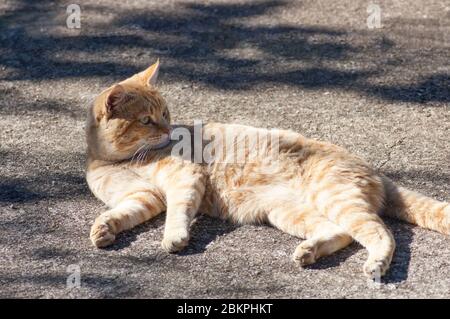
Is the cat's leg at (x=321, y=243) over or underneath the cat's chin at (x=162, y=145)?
underneath

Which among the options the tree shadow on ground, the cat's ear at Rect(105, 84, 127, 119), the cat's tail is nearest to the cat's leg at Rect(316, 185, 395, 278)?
the cat's tail

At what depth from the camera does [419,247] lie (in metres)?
4.58

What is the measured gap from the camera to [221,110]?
21.5 ft

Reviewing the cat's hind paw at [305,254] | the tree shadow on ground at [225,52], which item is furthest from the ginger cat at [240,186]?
the tree shadow on ground at [225,52]

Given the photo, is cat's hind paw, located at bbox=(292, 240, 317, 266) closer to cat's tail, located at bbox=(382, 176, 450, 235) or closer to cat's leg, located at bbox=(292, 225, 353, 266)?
cat's leg, located at bbox=(292, 225, 353, 266)

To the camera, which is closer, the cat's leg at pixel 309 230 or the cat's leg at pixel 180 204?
the cat's leg at pixel 309 230

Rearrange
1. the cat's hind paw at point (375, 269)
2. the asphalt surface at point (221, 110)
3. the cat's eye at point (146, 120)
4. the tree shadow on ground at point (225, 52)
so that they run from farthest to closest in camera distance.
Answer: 1. the tree shadow on ground at point (225, 52)
2. the cat's eye at point (146, 120)
3. the asphalt surface at point (221, 110)
4. the cat's hind paw at point (375, 269)

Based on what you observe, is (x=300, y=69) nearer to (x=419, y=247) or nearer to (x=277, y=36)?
(x=277, y=36)

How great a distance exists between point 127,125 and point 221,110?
4.63 feet

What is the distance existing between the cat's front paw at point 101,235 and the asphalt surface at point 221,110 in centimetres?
6

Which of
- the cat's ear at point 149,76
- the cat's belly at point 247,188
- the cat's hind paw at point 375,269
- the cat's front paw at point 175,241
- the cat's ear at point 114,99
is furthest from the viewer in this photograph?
the cat's ear at point 149,76

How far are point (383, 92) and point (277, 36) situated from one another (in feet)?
4.56

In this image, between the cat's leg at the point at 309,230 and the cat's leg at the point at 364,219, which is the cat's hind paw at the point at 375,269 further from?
the cat's leg at the point at 309,230

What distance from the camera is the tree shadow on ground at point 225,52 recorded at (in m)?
6.97
